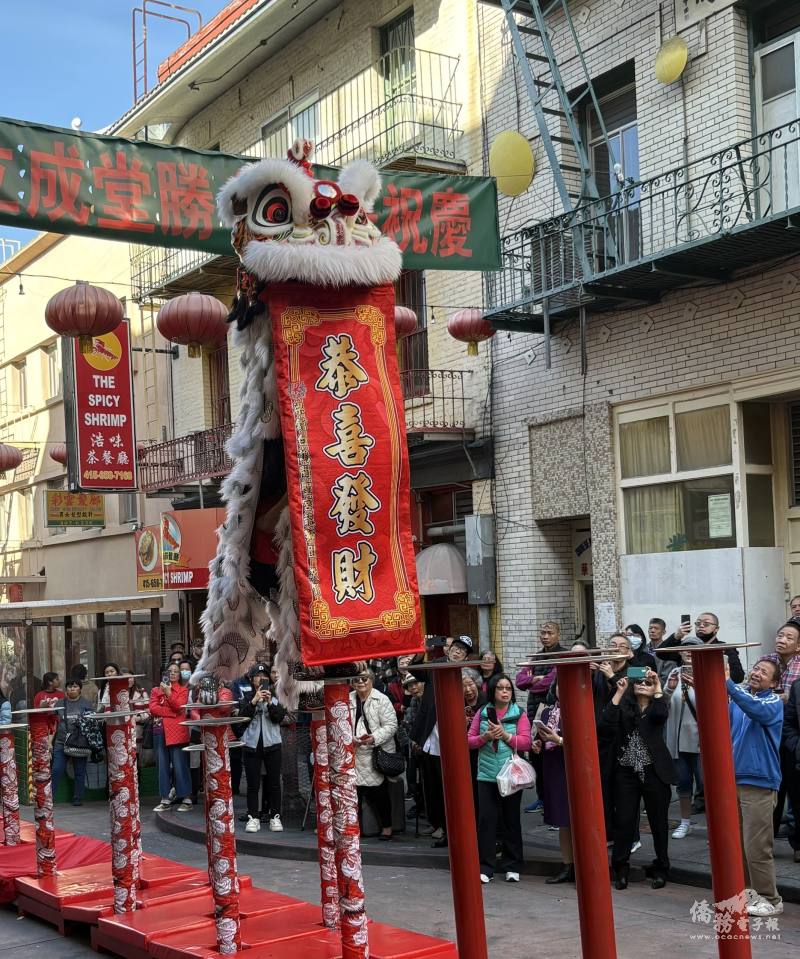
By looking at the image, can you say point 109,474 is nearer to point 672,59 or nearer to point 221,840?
point 672,59

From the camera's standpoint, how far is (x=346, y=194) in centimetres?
641

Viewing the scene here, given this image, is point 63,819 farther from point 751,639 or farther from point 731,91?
point 731,91

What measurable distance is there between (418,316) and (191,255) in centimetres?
662

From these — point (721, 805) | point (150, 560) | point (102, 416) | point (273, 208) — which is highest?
point (102, 416)

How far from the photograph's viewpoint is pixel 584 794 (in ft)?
14.1

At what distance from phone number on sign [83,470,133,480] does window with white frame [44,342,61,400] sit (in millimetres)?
9700

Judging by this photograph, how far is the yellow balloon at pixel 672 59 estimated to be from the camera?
13.9 metres

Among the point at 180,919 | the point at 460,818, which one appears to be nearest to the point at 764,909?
the point at 180,919

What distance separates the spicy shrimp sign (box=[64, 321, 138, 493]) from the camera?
2175 cm

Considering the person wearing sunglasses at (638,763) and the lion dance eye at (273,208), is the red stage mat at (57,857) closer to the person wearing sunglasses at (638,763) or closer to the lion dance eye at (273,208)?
the person wearing sunglasses at (638,763)

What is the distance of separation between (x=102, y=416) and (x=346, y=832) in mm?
17144

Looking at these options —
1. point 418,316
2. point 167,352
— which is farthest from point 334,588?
point 167,352

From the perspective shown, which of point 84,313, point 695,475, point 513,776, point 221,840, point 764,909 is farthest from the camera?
point 695,475

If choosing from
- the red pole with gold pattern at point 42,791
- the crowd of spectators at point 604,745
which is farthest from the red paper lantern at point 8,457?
the red pole with gold pattern at point 42,791
